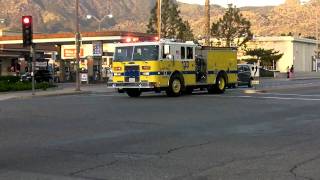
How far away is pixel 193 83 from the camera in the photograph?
31.2 metres

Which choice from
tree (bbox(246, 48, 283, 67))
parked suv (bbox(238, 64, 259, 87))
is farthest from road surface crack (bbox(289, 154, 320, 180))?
tree (bbox(246, 48, 283, 67))

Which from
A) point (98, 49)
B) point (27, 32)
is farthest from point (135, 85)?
point (98, 49)

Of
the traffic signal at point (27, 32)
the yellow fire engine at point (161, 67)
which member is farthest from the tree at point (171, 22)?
the yellow fire engine at point (161, 67)

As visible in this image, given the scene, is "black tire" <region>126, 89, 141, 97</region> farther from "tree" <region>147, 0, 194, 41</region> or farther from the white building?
the white building

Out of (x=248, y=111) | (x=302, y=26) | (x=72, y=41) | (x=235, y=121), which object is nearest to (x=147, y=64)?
(x=248, y=111)

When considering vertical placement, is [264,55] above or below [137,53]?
above

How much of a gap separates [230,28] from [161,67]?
159 ft

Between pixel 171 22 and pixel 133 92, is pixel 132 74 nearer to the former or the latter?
pixel 133 92

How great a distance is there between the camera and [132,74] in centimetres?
2933

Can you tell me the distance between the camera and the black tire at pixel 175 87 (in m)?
29.4

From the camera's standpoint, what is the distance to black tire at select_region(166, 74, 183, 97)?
29406 millimetres

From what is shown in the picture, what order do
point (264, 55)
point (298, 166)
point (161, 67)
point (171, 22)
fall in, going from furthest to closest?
point (264, 55) → point (171, 22) → point (161, 67) → point (298, 166)

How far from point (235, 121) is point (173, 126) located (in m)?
2.25

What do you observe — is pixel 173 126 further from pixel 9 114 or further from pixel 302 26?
pixel 302 26
